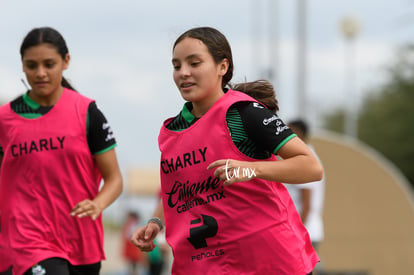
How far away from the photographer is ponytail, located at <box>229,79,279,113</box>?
5270 mm

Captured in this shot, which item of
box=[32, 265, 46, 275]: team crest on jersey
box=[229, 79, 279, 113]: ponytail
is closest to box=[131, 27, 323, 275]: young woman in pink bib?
box=[229, 79, 279, 113]: ponytail

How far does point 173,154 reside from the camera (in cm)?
518

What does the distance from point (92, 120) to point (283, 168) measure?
201 centimetres

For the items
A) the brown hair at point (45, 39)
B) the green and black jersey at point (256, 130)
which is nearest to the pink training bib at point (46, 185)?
the brown hair at point (45, 39)

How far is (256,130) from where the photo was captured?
4.87 metres

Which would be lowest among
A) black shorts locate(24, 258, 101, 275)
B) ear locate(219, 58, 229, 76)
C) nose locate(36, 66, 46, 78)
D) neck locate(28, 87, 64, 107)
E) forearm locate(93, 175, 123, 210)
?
black shorts locate(24, 258, 101, 275)

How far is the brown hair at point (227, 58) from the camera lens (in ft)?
16.7

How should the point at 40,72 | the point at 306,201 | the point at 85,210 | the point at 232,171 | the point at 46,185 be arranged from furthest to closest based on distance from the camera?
the point at 306,201 < the point at 40,72 < the point at 46,185 < the point at 85,210 < the point at 232,171

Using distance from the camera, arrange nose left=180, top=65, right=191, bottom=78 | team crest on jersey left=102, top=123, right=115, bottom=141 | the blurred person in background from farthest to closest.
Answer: the blurred person in background
team crest on jersey left=102, top=123, right=115, bottom=141
nose left=180, top=65, right=191, bottom=78

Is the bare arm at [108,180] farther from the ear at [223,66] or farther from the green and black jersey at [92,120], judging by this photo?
the ear at [223,66]

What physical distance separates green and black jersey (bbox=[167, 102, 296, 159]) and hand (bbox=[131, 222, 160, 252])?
85 centimetres

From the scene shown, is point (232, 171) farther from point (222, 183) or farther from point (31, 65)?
point (31, 65)

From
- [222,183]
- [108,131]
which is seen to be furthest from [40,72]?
[222,183]

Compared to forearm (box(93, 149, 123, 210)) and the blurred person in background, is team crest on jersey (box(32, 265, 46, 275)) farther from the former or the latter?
the blurred person in background
